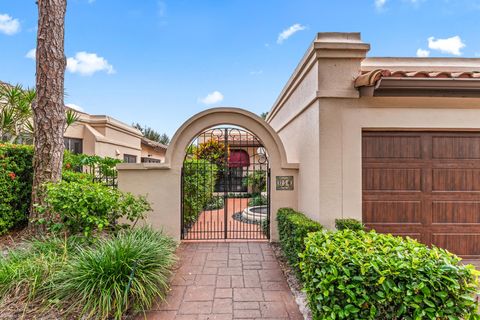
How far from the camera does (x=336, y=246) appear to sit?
11.2 feet

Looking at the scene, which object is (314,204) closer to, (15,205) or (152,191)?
(152,191)

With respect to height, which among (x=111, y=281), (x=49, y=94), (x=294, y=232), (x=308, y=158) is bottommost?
(x=111, y=281)

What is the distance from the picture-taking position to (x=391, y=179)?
589 cm

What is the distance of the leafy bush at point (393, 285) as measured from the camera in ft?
8.99

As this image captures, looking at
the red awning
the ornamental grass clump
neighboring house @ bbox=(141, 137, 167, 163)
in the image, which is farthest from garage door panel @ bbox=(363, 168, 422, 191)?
neighboring house @ bbox=(141, 137, 167, 163)

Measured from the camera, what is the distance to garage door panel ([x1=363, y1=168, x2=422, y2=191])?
5.89 m

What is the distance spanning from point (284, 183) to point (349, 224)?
2392mm

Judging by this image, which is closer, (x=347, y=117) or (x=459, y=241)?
(x=347, y=117)

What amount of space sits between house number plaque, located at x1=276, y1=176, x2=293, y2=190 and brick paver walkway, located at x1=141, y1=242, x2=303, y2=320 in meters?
1.81

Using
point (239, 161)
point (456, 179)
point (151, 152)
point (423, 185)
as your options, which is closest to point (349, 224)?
point (423, 185)

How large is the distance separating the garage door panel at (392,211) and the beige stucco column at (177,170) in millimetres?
2056

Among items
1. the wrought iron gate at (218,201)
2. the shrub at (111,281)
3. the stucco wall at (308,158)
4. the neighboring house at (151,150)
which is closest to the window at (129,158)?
the neighboring house at (151,150)

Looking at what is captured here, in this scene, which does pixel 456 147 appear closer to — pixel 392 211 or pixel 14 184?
pixel 392 211

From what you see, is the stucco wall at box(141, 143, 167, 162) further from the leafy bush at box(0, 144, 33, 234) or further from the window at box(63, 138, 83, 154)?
the leafy bush at box(0, 144, 33, 234)
